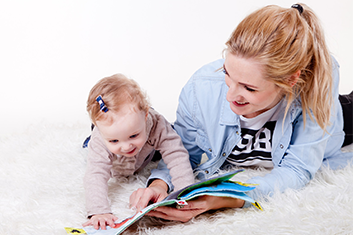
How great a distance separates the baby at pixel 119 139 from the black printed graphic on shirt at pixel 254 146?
0.26m

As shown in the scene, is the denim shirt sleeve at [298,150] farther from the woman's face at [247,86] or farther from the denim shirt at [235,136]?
the woman's face at [247,86]

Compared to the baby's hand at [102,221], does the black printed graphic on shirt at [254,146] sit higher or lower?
higher

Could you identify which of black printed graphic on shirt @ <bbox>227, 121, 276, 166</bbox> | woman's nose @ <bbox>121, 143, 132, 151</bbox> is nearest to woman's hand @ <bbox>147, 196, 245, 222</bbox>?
woman's nose @ <bbox>121, 143, 132, 151</bbox>

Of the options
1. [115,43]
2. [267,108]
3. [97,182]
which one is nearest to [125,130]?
[97,182]

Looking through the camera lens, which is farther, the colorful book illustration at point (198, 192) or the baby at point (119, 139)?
the baby at point (119, 139)

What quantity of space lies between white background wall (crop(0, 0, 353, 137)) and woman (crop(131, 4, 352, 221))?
1325 millimetres

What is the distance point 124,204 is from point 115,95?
17.4 inches

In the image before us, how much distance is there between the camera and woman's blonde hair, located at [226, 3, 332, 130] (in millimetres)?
1315

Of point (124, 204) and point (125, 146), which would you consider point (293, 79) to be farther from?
point (124, 204)

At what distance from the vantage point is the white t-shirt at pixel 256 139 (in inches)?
65.4

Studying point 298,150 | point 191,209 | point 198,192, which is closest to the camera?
point 198,192

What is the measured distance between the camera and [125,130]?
1.42 meters

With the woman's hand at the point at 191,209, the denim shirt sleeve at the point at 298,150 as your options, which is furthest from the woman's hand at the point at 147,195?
the denim shirt sleeve at the point at 298,150

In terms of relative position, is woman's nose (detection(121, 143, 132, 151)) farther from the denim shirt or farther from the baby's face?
the denim shirt
